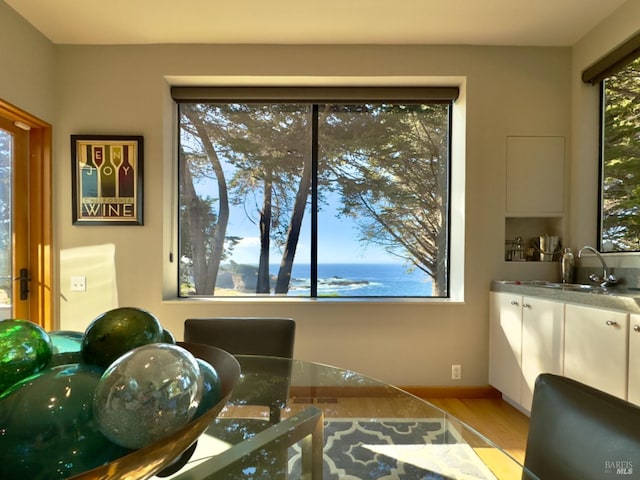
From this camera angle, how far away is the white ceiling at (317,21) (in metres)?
2.24

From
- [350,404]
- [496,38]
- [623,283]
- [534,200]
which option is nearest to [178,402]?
[350,404]

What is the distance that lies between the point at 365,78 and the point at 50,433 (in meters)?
2.84

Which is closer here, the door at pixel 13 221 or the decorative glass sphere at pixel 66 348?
the decorative glass sphere at pixel 66 348

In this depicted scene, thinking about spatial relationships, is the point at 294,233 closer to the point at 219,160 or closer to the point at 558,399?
the point at 219,160

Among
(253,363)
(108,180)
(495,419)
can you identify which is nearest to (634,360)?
(495,419)

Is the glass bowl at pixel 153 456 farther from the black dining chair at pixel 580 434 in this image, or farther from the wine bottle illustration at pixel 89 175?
the wine bottle illustration at pixel 89 175

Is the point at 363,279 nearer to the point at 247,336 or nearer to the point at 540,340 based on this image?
the point at 540,340

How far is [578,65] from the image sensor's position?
268cm

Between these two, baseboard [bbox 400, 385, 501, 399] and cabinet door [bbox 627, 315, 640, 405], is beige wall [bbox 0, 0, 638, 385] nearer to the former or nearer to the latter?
baseboard [bbox 400, 385, 501, 399]

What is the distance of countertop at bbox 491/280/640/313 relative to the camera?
166cm

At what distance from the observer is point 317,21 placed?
2395 mm

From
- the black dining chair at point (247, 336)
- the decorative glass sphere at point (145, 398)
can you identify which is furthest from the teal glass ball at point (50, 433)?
the black dining chair at point (247, 336)

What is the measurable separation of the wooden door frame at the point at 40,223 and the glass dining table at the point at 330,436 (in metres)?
2.00

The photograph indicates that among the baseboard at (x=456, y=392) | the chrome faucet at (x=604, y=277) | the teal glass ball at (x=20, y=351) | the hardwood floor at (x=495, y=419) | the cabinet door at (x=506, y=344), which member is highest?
the teal glass ball at (x=20, y=351)
